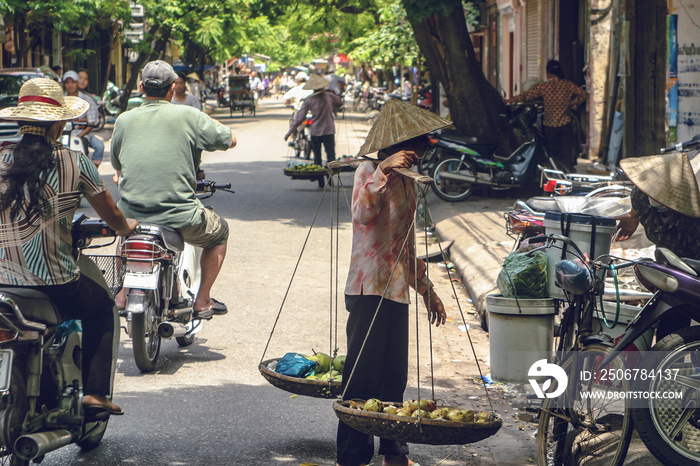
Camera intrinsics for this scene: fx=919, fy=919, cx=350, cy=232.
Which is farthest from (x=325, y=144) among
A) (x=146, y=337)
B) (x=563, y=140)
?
(x=146, y=337)

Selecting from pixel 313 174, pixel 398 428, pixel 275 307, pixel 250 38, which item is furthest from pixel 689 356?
pixel 250 38

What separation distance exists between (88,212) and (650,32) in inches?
315

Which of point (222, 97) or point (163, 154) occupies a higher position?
point (222, 97)

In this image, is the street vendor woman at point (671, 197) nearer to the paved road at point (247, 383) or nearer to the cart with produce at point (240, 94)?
the paved road at point (247, 383)

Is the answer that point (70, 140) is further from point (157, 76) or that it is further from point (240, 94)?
point (240, 94)

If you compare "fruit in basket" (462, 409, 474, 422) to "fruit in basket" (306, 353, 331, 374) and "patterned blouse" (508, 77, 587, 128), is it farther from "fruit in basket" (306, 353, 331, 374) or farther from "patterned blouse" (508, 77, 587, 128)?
"patterned blouse" (508, 77, 587, 128)

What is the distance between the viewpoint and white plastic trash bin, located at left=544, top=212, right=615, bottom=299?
532 centimetres

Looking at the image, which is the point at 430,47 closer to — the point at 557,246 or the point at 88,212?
the point at 88,212

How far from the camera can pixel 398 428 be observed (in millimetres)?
3551

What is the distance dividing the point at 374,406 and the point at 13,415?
1.41m

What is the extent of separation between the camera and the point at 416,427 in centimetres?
352

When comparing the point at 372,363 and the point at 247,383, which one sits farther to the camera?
the point at 247,383

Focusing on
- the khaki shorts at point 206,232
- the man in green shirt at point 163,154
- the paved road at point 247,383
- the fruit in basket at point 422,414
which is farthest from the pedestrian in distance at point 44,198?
the khaki shorts at point 206,232

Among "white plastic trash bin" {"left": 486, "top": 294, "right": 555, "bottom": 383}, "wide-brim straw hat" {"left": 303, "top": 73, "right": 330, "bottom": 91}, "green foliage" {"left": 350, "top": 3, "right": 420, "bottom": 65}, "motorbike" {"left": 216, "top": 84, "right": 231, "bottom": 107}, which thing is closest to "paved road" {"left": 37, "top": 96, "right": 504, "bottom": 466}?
"white plastic trash bin" {"left": 486, "top": 294, "right": 555, "bottom": 383}
